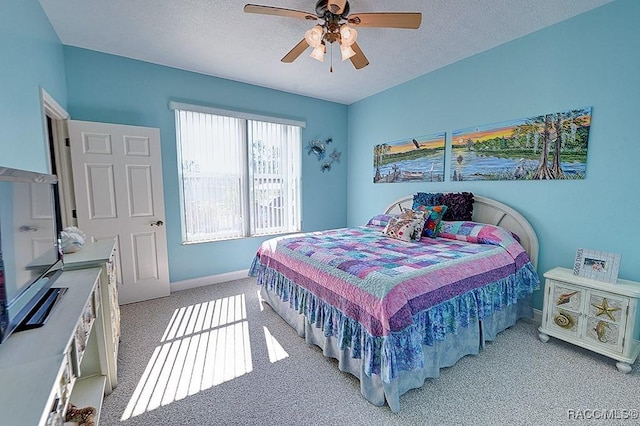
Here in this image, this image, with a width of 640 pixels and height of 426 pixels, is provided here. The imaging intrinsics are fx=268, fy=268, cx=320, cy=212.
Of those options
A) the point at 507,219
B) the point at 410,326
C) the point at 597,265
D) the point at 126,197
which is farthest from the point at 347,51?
the point at 126,197

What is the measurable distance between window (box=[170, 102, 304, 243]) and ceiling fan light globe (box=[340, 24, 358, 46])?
2.14 metres

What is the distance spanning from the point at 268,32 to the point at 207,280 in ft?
10.0

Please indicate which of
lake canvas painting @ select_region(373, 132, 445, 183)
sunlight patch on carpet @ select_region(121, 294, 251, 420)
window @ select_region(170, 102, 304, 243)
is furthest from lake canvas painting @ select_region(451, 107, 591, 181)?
sunlight patch on carpet @ select_region(121, 294, 251, 420)

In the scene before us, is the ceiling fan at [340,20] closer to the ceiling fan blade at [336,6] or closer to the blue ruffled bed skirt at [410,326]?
the ceiling fan blade at [336,6]

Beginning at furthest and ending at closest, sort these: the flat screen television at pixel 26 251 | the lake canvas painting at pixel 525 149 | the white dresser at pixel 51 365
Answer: the lake canvas painting at pixel 525 149 < the flat screen television at pixel 26 251 < the white dresser at pixel 51 365

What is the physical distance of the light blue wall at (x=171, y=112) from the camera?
293 centimetres

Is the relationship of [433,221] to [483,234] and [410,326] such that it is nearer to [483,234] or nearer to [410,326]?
[483,234]

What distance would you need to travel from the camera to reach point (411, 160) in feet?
12.5

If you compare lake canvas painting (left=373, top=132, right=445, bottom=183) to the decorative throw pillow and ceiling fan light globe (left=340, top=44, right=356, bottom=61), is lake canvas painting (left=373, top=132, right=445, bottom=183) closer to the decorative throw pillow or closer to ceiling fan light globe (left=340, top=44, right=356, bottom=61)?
the decorative throw pillow

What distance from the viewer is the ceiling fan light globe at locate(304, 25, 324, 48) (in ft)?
6.42

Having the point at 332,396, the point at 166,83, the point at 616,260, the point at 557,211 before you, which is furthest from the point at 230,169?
the point at 616,260

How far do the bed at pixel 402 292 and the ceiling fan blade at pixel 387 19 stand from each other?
172 cm

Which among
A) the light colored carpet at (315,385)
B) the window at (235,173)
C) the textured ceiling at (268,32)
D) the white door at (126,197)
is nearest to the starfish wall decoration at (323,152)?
the window at (235,173)

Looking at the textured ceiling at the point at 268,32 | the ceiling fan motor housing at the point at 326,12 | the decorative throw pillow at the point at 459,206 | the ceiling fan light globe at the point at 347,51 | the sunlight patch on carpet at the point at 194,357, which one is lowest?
the sunlight patch on carpet at the point at 194,357
